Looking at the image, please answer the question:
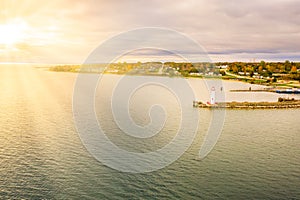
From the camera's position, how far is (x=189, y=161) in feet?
50.1

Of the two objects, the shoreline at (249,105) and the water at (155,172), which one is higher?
the shoreline at (249,105)

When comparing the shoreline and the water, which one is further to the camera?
the shoreline

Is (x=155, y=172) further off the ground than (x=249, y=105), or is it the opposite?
(x=249, y=105)

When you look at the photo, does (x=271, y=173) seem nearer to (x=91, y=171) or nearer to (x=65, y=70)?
(x=91, y=171)

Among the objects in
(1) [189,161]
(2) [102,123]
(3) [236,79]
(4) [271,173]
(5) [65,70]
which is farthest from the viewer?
(5) [65,70]

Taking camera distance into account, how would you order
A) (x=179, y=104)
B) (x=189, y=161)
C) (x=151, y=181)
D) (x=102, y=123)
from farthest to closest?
1. (x=179, y=104)
2. (x=102, y=123)
3. (x=189, y=161)
4. (x=151, y=181)

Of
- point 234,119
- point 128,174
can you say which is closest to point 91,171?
point 128,174

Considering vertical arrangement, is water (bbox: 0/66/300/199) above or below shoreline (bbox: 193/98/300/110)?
below

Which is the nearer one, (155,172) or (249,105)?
(155,172)

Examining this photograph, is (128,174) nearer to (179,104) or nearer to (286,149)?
(286,149)

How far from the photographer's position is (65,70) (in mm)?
149250

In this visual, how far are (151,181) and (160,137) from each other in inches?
276

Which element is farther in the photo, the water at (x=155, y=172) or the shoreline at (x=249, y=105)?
the shoreline at (x=249, y=105)

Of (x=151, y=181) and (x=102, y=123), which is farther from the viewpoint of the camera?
(x=102, y=123)
